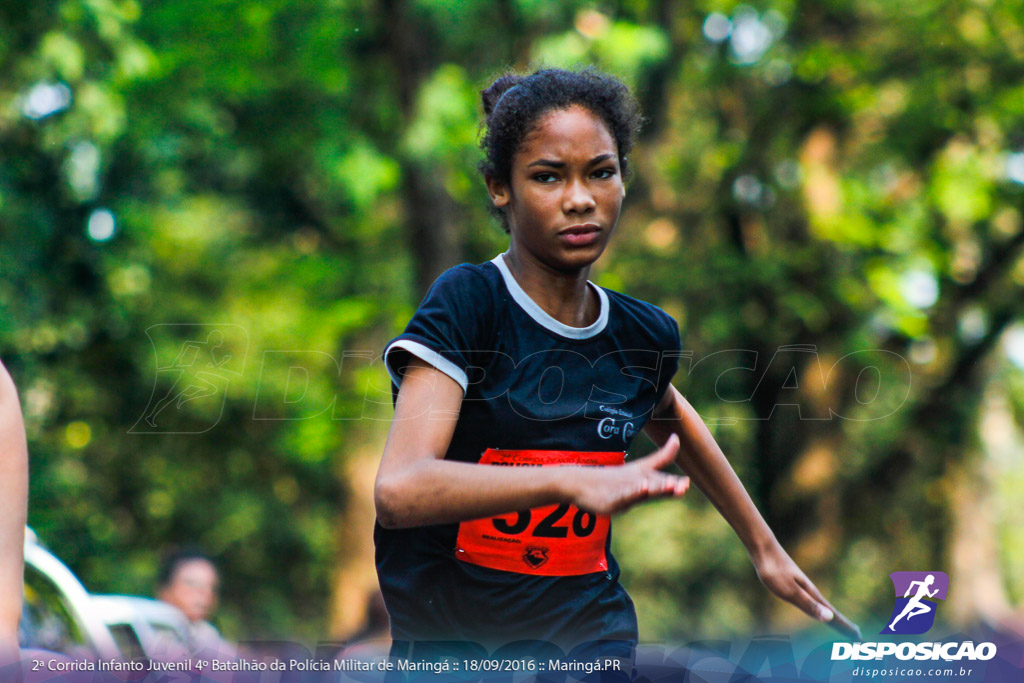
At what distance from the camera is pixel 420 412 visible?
2.08m

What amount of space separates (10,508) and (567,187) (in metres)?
1.32

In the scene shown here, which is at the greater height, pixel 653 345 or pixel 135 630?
pixel 653 345

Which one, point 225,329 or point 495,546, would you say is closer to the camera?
point 495,546

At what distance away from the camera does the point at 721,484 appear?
273cm

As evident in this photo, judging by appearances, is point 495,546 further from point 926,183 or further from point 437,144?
point 926,183

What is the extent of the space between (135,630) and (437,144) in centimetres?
414

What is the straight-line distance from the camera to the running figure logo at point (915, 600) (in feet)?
8.63

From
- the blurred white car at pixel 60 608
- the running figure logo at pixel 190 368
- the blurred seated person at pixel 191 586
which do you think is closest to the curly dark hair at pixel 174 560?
the blurred seated person at pixel 191 586

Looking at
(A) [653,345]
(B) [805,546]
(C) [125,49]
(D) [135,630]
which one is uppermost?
(C) [125,49]

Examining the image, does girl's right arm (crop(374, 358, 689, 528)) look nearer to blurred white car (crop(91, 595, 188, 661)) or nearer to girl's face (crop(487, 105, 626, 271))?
girl's face (crop(487, 105, 626, 271))

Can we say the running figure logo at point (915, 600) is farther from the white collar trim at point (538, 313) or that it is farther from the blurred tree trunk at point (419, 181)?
the blurred tree trunk at point (419, 181)

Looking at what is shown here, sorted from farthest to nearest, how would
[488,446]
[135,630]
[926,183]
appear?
1. [926,183]
2. [135,630]
3. [488,446]

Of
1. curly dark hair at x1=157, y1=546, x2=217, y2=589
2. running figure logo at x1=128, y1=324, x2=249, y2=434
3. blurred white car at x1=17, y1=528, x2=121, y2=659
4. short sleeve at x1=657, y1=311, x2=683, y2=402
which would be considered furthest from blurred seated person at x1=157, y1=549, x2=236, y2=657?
short sleeve at x1=657, y1=311, x2=683, y2=402

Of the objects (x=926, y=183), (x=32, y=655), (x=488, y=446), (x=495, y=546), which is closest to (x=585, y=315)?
(x=488, y=446)
